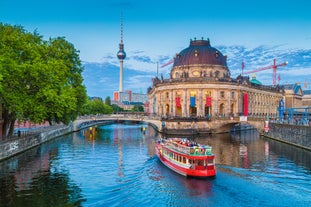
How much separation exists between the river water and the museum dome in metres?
70.1

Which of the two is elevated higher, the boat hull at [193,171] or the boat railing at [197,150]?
the boat railing at [197,150]

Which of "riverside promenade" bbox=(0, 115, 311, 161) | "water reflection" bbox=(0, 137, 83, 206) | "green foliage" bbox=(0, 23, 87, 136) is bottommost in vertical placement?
"water reflection" bbox=(0, 137, 83, 206)

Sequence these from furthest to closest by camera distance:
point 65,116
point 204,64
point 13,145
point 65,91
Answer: point 204,64 → point 65,116 → point 65,91 → point 13,145

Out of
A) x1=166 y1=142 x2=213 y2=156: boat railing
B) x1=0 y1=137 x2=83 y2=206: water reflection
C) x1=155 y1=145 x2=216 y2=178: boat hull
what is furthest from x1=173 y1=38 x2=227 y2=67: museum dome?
x1=166 y1=142 x2=213 y2=156: boat railing

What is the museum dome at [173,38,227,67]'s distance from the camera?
12006cm


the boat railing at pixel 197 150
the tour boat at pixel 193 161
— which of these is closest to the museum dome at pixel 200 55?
the tour boat at pixel 193 161

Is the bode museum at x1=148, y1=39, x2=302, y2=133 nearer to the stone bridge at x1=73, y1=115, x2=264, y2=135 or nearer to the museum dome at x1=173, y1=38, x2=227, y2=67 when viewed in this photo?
the museum dome at x1=173, y1=38, x2=227, y2=67

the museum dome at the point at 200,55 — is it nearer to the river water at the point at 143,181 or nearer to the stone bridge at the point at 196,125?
the stone bridge at the point at 196,125

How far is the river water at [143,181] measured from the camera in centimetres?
2889

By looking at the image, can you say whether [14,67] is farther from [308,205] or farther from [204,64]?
[204,64]

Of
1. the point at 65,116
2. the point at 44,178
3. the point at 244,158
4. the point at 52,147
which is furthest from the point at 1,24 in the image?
the point at 244,158

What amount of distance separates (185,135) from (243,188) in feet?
183

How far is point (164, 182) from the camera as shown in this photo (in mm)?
36250

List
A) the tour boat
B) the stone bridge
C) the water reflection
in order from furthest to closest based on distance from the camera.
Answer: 1. the stone bridge
2. the tour boat
3. the water reflection
